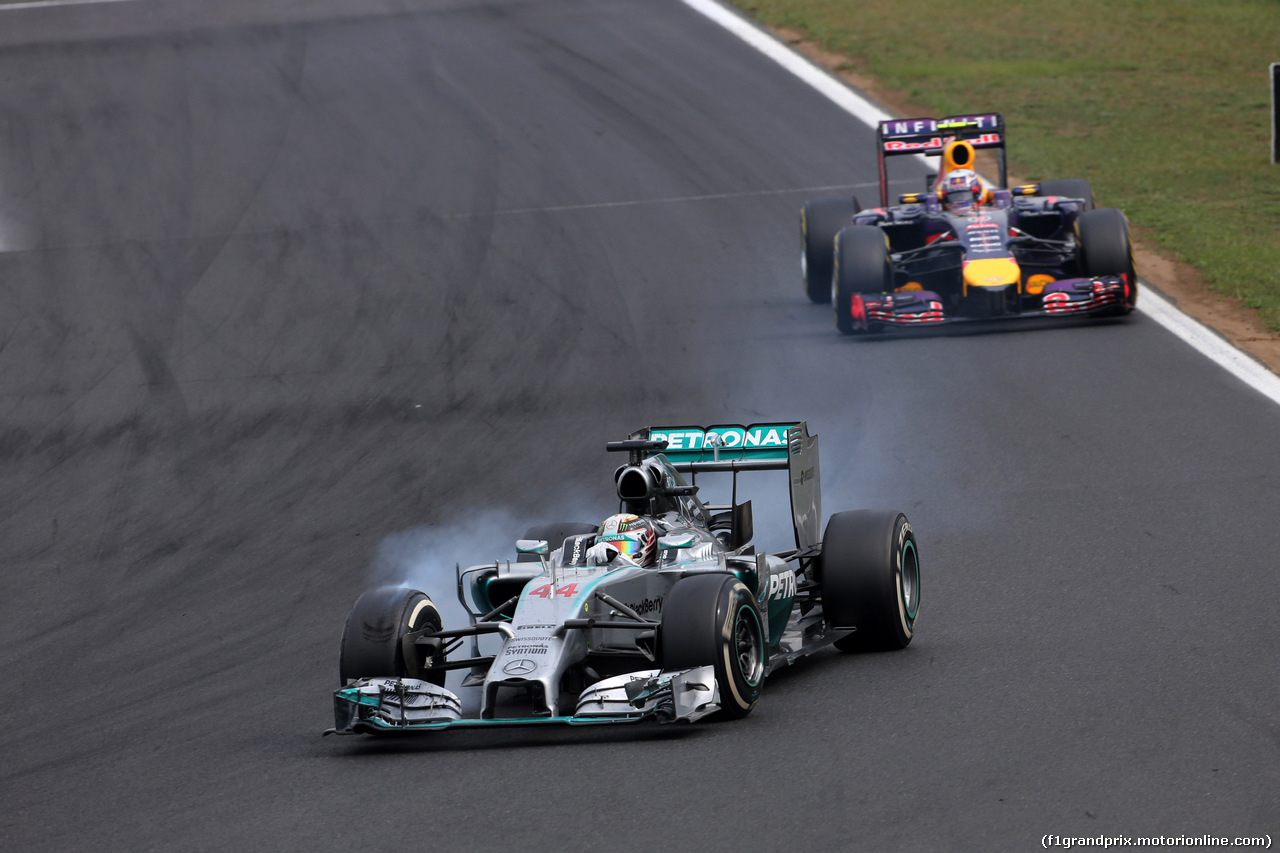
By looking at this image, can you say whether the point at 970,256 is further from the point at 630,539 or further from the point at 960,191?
the point at 630,539

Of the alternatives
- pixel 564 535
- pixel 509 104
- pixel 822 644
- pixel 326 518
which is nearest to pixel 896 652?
pixel 822 644

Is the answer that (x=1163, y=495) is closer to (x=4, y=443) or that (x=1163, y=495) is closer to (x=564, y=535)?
(x=564, y=535)

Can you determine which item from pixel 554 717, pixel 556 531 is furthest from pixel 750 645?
pixel 556 531

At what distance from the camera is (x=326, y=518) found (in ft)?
43.7

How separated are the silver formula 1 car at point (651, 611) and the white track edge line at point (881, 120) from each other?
22.3ft

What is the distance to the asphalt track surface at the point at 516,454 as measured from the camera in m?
7.07

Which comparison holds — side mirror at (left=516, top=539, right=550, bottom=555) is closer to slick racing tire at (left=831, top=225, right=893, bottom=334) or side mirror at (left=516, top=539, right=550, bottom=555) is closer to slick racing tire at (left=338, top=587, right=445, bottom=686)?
slick racing tire at (left=338, top=587, right=445, bottom=686)

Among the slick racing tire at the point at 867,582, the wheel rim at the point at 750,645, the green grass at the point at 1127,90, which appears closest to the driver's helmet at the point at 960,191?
the green grass at the point at 1127,90

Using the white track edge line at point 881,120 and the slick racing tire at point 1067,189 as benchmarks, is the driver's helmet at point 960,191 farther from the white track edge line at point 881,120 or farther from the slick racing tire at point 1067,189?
the white track edge line at point 881,120

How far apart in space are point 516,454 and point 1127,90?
19.7m

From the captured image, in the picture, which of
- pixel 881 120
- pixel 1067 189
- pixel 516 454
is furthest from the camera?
pixel 881 120

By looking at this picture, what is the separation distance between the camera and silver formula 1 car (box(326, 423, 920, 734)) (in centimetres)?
770

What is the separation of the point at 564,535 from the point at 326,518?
385cm

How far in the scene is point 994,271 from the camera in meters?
17.5
